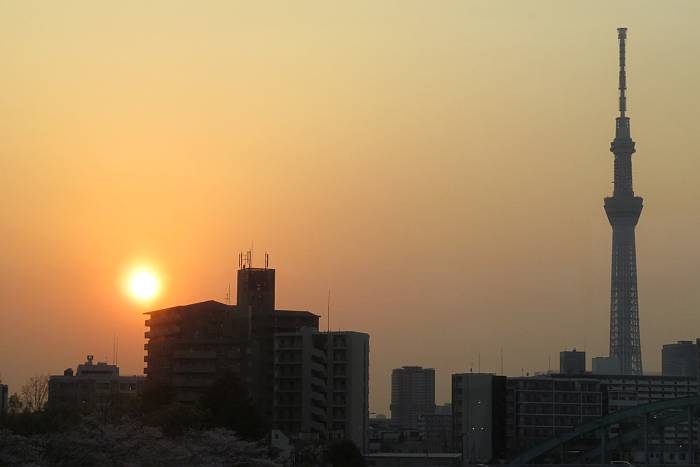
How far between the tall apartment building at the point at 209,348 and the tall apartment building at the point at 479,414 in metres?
27.3

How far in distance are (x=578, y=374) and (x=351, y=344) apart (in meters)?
70.5

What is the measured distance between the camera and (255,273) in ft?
391

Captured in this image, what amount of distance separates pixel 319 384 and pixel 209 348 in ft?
32.6

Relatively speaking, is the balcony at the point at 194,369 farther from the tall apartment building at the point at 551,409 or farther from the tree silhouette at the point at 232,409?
the tall apartment building at the point at 551,409

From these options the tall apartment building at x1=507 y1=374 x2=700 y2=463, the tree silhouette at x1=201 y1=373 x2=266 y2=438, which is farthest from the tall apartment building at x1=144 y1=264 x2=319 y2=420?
the tall apartment building at x1=507 y1=374 x2=700 y2=463

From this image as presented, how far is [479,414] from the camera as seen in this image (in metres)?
135

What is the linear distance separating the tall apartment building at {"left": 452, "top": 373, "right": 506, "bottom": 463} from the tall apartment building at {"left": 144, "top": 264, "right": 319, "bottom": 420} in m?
27.3

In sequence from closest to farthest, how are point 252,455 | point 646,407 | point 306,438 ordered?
point 252,455 → point 646,407 → point 306,438

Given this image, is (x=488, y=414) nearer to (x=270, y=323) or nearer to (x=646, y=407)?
(x=270, y=323)

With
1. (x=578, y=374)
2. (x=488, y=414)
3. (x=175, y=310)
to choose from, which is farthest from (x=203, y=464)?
(x=578, y=374)

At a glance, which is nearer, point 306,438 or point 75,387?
point 306,438

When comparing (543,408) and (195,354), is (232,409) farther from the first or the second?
(543,408)

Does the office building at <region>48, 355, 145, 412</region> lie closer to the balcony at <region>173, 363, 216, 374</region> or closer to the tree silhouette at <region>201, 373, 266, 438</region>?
the balcony at <region>173, 363, 216, 374</region>

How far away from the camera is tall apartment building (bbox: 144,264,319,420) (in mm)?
108000
